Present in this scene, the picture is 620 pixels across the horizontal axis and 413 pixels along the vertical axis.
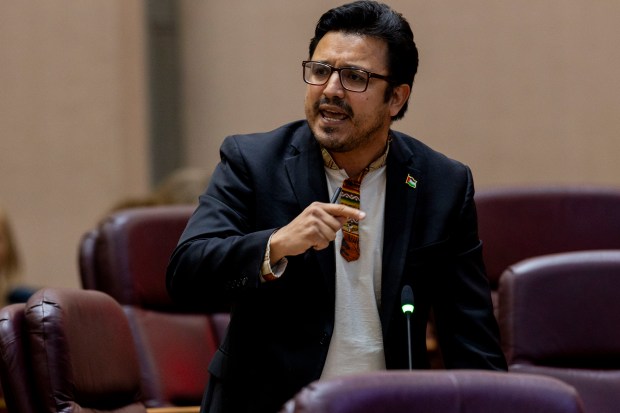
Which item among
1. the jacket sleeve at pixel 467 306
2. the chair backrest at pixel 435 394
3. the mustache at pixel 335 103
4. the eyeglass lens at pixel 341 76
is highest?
the eyeglass lens at pixel 341 76

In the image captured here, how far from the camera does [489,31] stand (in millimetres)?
3812

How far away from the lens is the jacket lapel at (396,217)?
5.49 feet

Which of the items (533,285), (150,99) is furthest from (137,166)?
(533,285)

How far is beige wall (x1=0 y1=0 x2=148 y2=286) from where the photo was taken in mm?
4012

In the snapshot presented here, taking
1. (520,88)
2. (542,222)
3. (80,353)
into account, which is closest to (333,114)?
(80,353)

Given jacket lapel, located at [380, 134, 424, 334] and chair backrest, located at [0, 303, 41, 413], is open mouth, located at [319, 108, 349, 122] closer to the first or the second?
jacket lapel, located at [380, 134, 424, 334]

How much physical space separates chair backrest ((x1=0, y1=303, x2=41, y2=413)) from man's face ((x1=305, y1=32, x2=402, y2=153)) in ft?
1.82

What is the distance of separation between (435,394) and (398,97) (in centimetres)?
70

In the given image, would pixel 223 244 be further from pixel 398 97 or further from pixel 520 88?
pixel 520 88

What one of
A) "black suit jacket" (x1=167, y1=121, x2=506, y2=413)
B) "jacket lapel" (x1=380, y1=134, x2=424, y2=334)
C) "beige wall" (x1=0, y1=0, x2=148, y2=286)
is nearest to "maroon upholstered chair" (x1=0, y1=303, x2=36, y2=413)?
"black suit jacket" (x1=167, y1=121, x2=506, y2=413)

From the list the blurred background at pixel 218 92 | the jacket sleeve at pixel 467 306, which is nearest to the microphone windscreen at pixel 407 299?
the jacket sleeve at pixel 467 306

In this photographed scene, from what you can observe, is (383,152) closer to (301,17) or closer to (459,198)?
(459,198)

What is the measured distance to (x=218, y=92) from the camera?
4.40 meters

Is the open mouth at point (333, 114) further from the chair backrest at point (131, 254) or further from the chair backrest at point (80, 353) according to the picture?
the chair backrest at point (131, 254)
